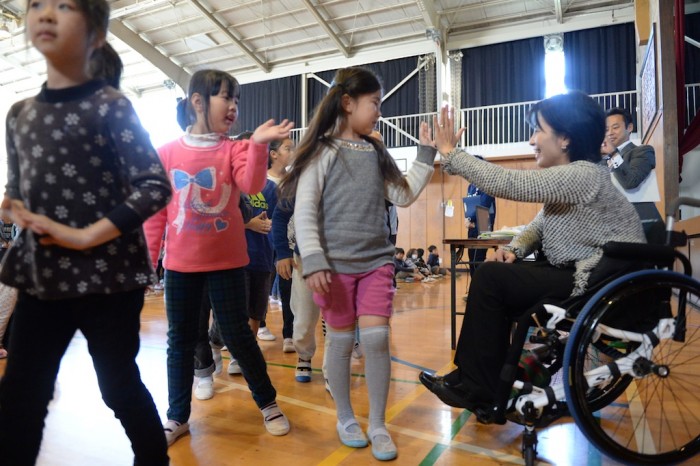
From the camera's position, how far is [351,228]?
→ 142cm

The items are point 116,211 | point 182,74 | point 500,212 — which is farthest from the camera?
point 182,74

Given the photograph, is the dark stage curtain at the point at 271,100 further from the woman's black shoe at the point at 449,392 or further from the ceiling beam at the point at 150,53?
the woman's black shoe at the point at 449,392

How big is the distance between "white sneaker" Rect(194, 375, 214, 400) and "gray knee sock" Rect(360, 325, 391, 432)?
788 mm

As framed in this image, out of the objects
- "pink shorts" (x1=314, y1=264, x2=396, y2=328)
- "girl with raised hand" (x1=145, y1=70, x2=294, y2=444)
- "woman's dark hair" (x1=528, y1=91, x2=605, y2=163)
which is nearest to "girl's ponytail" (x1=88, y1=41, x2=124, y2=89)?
"girl with raised hand" (x1=145, y1=70, x2=294, y2=444)

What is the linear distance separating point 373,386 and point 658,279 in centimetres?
78

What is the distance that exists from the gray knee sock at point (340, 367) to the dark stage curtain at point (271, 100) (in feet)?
36.8

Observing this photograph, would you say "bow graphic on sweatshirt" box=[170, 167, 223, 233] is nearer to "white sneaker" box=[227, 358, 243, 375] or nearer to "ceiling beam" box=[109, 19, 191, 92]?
"white sneaker" box=[227, 358, 243, 375]

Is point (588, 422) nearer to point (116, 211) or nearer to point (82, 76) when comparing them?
point (116, 211)

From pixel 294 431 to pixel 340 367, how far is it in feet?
1.00

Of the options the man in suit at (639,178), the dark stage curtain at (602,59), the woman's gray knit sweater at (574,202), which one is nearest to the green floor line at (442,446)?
the woman's gray knit sweater at (574,202)

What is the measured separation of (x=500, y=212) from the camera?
10.1m

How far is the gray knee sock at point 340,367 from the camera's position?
4.80ft

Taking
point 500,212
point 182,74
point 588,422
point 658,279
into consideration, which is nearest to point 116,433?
point 588,422

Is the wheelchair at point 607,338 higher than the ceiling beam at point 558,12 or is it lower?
lower
